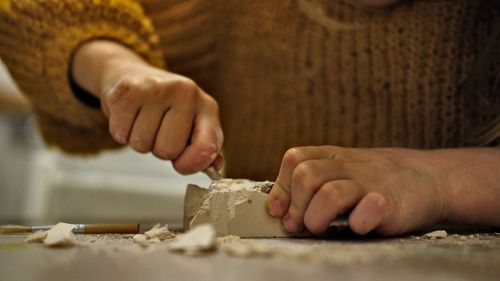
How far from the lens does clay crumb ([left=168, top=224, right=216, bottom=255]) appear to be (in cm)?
36

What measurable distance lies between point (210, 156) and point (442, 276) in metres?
0.29

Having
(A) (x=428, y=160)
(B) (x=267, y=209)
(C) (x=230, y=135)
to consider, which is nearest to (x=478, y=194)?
(A) (x=428, y=160)

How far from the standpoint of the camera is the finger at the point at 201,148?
53cm

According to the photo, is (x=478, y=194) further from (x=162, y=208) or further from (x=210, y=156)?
(x=162, y=208)

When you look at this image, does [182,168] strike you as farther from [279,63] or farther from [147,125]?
[279,63]

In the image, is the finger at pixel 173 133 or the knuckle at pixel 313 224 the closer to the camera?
the knuckle at pixel 313 224

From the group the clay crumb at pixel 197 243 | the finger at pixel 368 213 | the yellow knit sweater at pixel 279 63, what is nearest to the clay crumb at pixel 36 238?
the clay crumb at pixel 197 243

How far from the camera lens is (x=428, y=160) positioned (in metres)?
0.50

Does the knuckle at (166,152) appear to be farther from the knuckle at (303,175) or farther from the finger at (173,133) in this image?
the knuckle at (303,175)

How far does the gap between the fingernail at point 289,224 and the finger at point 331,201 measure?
15mm

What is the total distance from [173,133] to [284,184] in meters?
0.14

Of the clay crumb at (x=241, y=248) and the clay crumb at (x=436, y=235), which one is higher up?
the clay crumb at (x=241, y=248)

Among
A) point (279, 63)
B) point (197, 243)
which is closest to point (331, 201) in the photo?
point (197, 243)

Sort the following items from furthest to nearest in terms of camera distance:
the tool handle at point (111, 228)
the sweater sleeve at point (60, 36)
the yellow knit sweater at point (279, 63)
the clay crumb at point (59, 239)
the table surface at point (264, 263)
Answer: the sweater sleeve at point (60, 36)
the yellow knit sweater at point (279, 63)
the tool handle at point (111, 228)
the clay crumb at point (59, 239)
the table surface at point (264, 263)
